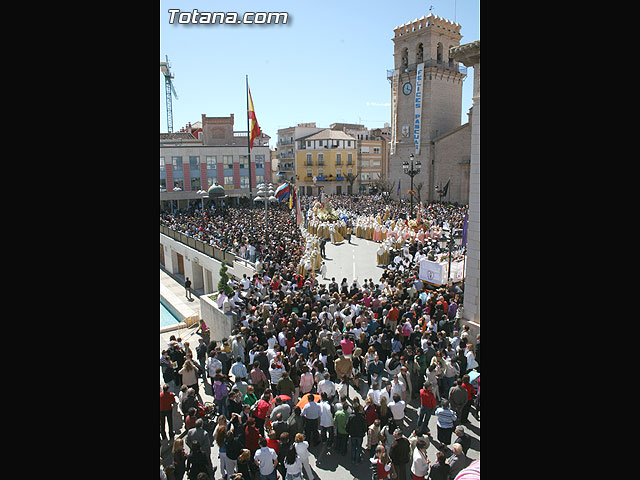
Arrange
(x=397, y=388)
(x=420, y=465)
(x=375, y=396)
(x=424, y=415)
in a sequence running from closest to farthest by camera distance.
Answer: (x=420, y=465) → (x=375, y=396) → (x=397, y=388) → (x=424, y=415)

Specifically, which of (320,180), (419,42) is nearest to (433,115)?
(419,42)

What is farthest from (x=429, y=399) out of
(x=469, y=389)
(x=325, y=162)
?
(x=325, y=162)

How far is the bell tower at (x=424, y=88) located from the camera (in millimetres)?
40688

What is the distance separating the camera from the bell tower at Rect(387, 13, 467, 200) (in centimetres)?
4069

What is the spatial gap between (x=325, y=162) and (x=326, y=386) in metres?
52.3

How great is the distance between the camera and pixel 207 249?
20891 millimetres

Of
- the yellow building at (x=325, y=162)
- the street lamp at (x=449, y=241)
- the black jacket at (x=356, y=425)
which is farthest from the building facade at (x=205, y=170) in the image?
the black jacket at (x=356, y=425)

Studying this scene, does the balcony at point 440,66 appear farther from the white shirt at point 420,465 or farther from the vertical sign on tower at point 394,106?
the white shirt at point 420,465

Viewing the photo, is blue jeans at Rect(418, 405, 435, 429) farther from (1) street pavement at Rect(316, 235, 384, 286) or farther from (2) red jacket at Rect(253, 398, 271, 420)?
(1) street pavement at Rect(316, 235, 384, 286)

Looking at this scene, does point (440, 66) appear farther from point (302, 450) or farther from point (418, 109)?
point (302, 450)

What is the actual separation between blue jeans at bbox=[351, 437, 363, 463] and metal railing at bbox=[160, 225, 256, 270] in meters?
10.5
